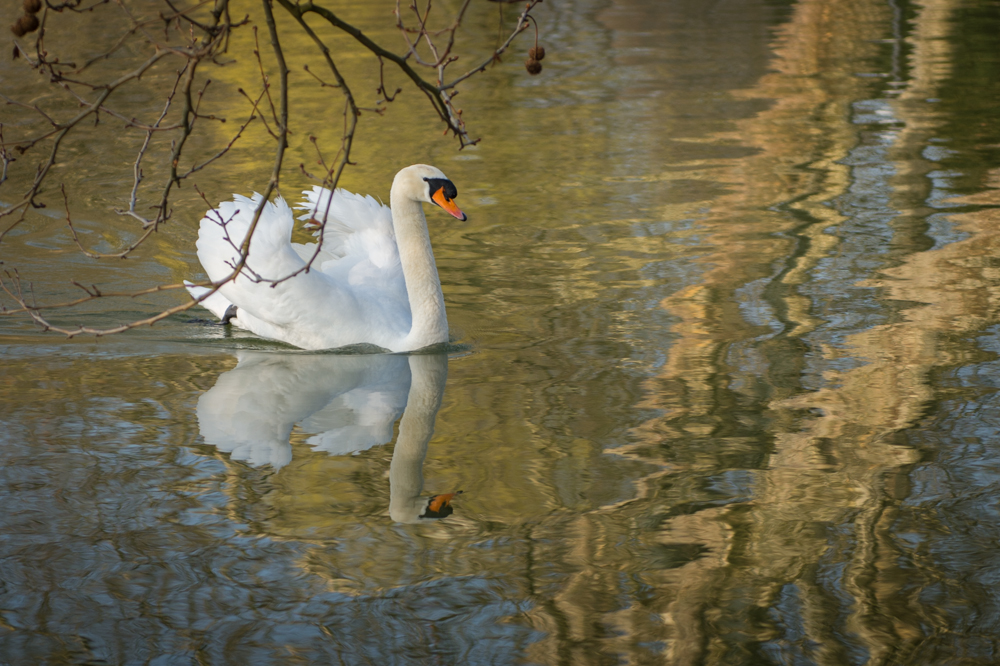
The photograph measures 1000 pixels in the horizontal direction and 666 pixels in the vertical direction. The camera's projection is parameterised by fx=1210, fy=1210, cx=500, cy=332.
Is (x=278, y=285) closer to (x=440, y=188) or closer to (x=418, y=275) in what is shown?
(x=418, y=275)

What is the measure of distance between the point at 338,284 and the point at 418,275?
0.46m

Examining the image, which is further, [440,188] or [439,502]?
[440,188]

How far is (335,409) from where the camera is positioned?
240 inches

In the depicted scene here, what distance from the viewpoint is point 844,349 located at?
6.59 metres

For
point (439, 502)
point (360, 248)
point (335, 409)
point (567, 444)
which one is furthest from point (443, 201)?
point (439, 502)

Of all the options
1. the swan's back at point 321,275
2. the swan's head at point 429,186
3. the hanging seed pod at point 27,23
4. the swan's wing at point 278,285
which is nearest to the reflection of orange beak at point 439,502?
the swan's back at point 321,275

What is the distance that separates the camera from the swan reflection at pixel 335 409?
5348 millimetres

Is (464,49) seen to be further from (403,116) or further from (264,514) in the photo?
(264,514)

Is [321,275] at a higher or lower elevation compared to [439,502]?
higher

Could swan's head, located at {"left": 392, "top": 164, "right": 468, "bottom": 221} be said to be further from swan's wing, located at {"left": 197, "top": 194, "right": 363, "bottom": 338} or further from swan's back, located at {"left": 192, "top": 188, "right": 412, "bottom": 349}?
swan's wing, located at {"left": 197, "top": 194, "right": 363, "bottom": 338}

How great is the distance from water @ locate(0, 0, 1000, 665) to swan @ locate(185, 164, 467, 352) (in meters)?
0.16

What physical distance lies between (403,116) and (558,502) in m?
10.1

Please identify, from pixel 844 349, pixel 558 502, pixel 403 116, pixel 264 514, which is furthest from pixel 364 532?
pixel 403 116

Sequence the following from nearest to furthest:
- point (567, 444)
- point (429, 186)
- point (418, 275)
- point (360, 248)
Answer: point (567, 444)
point (429, 186)
point (418, 275)
point (360, 248)
